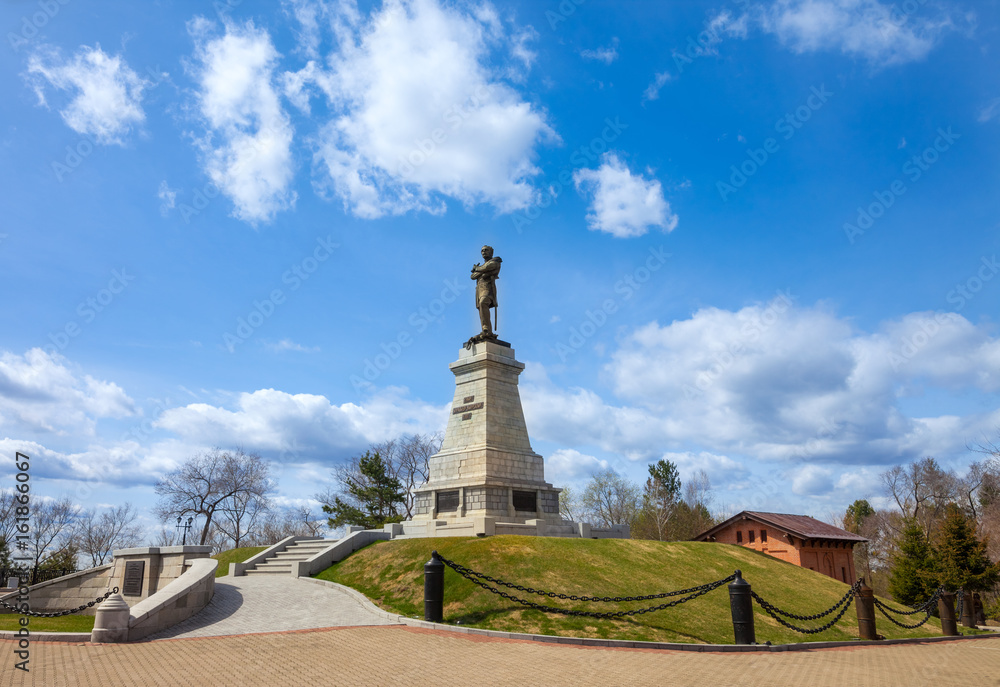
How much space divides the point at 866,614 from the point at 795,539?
19.3 metres

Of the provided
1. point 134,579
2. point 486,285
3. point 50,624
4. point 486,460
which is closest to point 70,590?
point 134,579

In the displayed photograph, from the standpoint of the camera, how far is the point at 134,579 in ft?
56.1

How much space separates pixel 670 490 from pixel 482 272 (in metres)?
40.0

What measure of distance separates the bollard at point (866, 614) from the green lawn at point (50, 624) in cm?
1675

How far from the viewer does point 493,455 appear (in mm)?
21828

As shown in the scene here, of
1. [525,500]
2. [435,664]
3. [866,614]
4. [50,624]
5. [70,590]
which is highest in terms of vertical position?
[525,500]

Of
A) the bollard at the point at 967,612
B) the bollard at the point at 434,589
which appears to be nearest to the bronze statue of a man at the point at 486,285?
the bollard at the point at 434,589

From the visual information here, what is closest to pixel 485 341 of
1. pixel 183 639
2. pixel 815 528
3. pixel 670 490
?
pixel 183 639

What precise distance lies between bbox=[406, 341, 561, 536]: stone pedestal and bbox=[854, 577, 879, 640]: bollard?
30.9ft

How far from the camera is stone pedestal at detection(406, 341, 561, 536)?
2133cm

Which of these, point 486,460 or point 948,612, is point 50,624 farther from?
point 948,612

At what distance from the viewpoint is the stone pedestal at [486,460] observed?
70.0 ft

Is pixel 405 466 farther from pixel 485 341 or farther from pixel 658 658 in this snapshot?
pixel 658 658

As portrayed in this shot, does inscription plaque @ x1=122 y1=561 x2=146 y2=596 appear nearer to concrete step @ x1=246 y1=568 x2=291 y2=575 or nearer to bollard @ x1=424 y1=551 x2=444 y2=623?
concrete step @ x1=246 y1=568 x2=291 y2=575
